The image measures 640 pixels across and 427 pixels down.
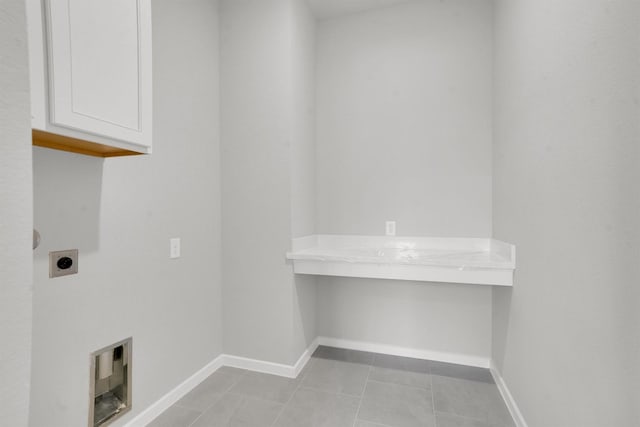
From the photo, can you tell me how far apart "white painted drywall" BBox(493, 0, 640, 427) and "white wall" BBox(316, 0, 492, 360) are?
0.46 meters

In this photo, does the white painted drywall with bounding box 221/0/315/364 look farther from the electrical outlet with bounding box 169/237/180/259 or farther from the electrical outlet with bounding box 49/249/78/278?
the electrical outlet with bounding box 49/249/78/278

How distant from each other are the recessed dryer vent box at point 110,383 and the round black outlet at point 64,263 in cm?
45

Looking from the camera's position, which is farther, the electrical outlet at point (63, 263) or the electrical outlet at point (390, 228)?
the electrical outlet at point (390, 228)

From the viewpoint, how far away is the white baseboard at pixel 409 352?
7.49 ft

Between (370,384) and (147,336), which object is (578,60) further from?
(147,336)

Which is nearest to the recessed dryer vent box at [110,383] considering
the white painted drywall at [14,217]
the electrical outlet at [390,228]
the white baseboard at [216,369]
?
the white baseboard at [216,369]

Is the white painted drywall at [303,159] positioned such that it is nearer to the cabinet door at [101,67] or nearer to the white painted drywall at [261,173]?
the white painted drywall at [261,173]

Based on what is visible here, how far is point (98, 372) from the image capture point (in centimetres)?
143

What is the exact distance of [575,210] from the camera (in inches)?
43.7

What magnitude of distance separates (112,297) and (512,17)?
2.80 m

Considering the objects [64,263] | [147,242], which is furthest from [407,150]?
[64,263]

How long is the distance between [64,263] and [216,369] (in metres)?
1.39

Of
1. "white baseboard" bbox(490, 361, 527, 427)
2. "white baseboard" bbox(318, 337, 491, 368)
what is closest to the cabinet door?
"white baseboard" bbox(318, 337, 491, 368)

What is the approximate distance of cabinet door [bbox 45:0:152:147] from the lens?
96 centimetres
